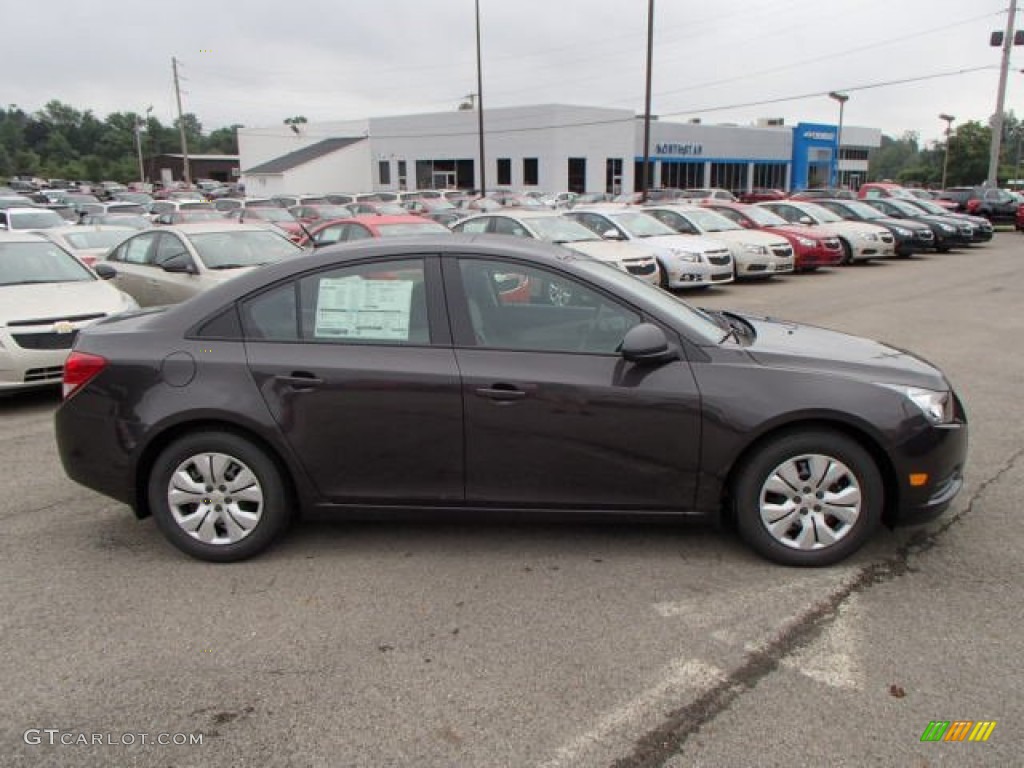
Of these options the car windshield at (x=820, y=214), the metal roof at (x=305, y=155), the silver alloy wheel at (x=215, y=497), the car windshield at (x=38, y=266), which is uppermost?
the metal roof at (x=305, y=155)

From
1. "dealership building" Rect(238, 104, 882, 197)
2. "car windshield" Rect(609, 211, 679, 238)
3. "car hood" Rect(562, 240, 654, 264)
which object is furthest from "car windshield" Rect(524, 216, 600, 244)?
"dealership building" Rect(238, 104, 882, 197)

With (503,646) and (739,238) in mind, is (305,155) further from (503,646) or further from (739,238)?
(503,646)

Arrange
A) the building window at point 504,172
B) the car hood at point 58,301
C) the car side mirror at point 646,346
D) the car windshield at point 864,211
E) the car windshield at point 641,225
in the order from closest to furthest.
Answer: the car side mirror at point 646,346
the car hood at point 58,301
the car windshield at point 641,225
the car windshield at point 864,211
the building window at point 504,172

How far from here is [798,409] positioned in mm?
3738

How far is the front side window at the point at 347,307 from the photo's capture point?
4.00m

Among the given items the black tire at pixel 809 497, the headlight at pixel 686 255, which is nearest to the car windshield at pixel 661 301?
the black tire at pixel 809 497

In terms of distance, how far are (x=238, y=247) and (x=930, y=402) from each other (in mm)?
8572

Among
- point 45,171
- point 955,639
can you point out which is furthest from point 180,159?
point 955,639

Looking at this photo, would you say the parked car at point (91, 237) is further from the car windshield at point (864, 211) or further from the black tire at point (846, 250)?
the car windshield at point (864, 211)

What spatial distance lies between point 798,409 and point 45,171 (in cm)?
12829

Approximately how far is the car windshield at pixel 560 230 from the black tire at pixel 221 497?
32.3 feet

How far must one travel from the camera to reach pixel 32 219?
19.4 m

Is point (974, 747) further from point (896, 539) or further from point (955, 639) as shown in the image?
point (896, 539)

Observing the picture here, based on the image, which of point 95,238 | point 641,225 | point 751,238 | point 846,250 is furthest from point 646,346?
point 846,250
